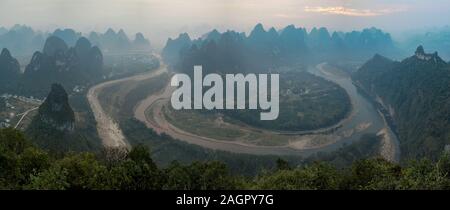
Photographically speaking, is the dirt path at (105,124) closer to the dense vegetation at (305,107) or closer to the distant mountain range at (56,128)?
the distant mountain range at (56,128)

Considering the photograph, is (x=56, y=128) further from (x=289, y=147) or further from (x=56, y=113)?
(x=289, y=147)

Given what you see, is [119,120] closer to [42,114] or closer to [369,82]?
[42,114]

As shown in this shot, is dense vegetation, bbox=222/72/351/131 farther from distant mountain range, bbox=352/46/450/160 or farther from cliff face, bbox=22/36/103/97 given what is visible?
cliff face, bbox=22/36/103/97

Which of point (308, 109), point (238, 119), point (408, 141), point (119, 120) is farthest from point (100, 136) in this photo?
point (408, 141)

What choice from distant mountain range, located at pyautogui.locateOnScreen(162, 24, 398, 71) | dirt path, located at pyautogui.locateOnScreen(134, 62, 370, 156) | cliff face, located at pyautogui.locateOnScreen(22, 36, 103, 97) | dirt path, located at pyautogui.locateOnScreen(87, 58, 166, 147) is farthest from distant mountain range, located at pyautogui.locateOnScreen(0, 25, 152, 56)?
dirt path, located at pyautogui.locateOnScreen(134, 62, 370, 156)

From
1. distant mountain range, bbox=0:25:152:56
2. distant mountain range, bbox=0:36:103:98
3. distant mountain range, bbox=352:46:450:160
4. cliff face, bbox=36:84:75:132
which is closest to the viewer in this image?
cliff face, bbox=36:84:75:132

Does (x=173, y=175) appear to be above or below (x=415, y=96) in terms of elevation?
above

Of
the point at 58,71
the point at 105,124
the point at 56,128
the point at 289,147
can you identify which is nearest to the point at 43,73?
the point at 58,71

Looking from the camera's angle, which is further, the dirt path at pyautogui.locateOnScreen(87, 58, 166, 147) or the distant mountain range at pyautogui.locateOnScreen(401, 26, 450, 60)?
the distant mountain range at pyautogui.locateOnScreen(401, 26, 450, 60)
